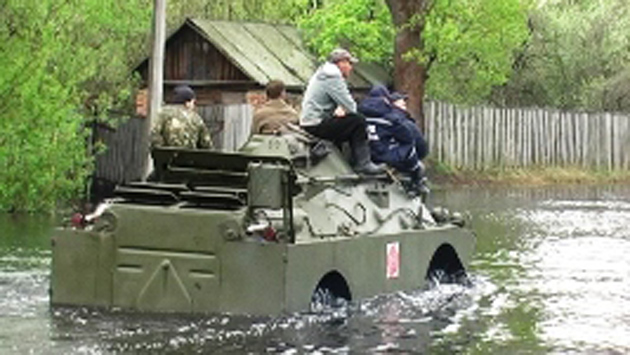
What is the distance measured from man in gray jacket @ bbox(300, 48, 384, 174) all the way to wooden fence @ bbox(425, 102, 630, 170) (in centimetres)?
3015

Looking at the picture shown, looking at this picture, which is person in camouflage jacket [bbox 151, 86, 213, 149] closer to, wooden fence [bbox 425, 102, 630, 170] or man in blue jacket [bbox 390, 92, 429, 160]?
man in blue jacket [bbox 390, 92, 429, 160]

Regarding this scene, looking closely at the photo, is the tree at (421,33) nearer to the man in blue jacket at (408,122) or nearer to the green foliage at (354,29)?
the green foliage at (354,29)

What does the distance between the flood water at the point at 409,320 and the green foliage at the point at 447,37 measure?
2064cm

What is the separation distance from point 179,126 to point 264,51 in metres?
31.0

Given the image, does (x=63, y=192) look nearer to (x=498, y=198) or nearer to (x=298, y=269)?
(x=498, y=198)

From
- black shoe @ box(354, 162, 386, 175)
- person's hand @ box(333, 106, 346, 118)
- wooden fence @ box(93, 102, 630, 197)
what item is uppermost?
wooden fence @ box(93, 102, 630, 197)

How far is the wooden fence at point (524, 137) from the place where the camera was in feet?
163

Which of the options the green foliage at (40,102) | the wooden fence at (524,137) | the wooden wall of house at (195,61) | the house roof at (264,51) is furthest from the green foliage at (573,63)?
the green foliage at (40,102)

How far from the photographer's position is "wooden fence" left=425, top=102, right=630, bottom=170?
49.8 meters

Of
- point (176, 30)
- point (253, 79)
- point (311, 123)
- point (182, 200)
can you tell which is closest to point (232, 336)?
point (182, 200)

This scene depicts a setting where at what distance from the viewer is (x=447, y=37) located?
4584 centimetres

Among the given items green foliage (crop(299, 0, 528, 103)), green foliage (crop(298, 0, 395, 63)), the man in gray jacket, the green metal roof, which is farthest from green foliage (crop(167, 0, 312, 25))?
the man in gray jacket

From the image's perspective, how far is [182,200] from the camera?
648 inches

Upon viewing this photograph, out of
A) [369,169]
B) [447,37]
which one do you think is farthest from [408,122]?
[447,37]
